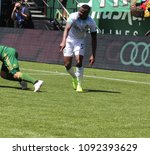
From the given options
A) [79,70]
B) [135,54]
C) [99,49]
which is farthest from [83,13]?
[99,49]

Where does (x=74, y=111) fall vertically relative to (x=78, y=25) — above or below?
below

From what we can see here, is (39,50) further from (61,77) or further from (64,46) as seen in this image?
(64,46)

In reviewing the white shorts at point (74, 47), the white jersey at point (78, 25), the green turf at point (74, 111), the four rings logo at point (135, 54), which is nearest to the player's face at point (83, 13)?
the white jersey at point (78, 25)

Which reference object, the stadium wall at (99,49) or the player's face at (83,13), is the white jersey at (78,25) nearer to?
the player's face at (83,13)

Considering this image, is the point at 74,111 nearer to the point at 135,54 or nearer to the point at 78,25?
the point at 78,25

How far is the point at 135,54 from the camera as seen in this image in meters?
24.2

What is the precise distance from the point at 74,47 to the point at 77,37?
0.83 feet

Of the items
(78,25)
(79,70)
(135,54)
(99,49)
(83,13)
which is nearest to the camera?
(83,13)

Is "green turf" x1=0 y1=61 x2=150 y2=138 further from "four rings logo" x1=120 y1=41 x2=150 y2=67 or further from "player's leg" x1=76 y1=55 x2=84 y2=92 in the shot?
"four rings logo" x1=120 y1=41 x2=150 y2=67

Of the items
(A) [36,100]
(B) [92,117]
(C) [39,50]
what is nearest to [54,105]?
(A) [36,100]

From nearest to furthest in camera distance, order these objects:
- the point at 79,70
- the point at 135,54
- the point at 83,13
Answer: the point at 83,13 < the point at 79,70 < the point at 135,54

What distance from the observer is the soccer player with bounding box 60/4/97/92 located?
50.2 feet

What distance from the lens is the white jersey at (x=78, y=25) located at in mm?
15336

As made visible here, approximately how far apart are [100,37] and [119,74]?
3.37m
